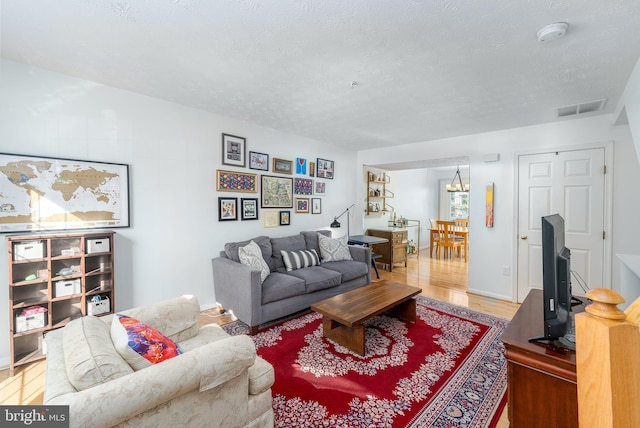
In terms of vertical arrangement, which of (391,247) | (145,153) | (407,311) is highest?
(145,153)

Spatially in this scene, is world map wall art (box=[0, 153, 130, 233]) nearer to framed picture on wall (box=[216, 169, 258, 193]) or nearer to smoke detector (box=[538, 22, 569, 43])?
framed picture on wall (box=[216, 169, 258, 193])

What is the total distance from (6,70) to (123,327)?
2.39 metres

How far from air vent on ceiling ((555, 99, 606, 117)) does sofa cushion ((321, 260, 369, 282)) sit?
291 cm

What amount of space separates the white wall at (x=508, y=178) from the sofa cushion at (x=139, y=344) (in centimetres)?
411

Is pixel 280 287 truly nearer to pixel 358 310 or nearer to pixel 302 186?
pixel 358 310

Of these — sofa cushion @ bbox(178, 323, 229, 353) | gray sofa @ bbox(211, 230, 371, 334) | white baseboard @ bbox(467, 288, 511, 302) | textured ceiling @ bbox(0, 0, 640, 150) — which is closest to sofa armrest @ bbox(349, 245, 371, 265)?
gray sofa @ bbox(211, 230, 371, 334)

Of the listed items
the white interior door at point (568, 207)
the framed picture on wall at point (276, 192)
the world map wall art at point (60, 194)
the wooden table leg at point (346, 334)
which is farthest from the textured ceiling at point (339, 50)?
the wooden table leg at point (346, 334)

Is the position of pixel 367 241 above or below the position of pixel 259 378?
above

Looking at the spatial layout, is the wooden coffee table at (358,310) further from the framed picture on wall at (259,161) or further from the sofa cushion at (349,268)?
the framed picture on wall at (259,161)

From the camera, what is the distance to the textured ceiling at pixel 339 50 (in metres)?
1.54

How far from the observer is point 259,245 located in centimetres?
350

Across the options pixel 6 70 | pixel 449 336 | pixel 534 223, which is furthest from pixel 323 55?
pixel 534 223

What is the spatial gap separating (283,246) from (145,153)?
193 centimetres

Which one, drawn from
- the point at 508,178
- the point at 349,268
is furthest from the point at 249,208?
the point at 508,178
